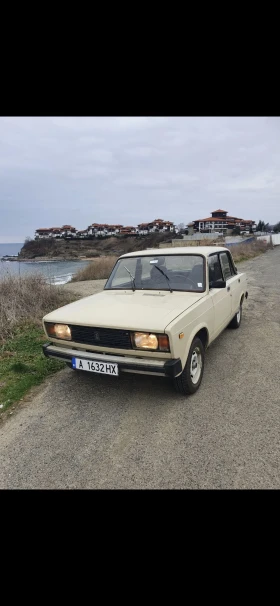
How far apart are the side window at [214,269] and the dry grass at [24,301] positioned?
377cm

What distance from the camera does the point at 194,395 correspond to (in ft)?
10.2

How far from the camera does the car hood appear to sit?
2.70 m

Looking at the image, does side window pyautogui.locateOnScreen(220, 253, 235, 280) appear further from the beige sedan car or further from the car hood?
the car hood

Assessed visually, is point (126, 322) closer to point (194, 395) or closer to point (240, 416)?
point (194, 395)

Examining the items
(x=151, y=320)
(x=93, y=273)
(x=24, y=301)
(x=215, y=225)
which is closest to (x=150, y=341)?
(x=151, y=320)

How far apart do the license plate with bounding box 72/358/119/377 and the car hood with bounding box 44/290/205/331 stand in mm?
383

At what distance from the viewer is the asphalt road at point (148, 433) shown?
207cm

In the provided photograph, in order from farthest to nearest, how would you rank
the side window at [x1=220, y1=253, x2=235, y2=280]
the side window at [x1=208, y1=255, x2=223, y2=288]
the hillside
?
the hillside, the side window at [x1=220, y1=253, x2=235, y2=280], the side window at [x1=208, y1=255, x2=223, y2=288]

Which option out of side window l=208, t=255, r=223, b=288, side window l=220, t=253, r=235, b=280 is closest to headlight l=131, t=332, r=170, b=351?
side window l=208, t=255, r=223, b=288

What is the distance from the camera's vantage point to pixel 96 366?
2.90 m

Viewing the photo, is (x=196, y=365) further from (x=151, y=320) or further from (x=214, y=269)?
(x=214, y=269)
